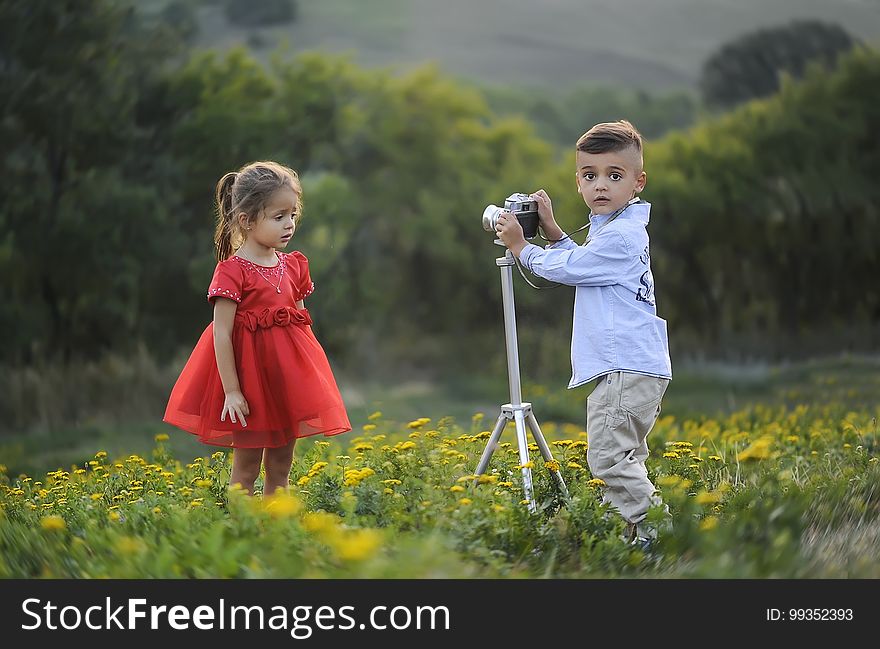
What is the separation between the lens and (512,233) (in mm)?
3703

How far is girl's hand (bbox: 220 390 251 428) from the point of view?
3830mm

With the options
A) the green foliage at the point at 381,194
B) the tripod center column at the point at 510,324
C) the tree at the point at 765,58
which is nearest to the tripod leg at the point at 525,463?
the tripod center column at the point at 510,324

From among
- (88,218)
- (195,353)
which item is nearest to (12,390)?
(88,218)

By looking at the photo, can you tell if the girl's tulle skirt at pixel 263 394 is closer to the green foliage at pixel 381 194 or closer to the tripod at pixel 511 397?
the tripod at pixel 511 397

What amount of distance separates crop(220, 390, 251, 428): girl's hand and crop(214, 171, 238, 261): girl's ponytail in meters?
0.58

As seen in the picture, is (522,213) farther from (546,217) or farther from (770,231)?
(770,231)

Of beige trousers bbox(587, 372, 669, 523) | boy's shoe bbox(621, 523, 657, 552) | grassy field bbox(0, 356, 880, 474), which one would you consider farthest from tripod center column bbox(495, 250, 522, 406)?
grassy field bbox(0, 356, 880, 474)

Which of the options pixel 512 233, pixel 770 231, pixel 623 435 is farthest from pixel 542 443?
pixel 770 231

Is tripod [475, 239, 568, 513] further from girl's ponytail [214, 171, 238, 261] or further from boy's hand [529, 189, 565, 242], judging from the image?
Answer: girl's ponytail [214, 171, 238, 261]

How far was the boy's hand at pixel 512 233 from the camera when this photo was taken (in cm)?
370

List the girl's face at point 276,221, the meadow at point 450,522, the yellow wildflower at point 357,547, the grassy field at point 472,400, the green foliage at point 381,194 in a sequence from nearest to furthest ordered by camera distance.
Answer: the yellow wildflower at point 357,547
the meadow at point 450,522
the girl's face at point 276,221
the grassy field at point 472,400
the green foliage at point 381,194

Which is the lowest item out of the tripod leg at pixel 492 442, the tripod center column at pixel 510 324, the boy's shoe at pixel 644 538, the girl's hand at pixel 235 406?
the boy's shoe at pixel 644 538

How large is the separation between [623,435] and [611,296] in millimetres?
494

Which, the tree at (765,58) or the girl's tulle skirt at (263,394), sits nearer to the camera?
the girl's tulle skirt at (263,394)
